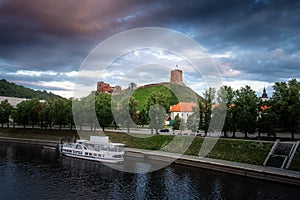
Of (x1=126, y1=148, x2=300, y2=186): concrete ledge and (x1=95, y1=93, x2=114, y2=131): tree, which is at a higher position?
(x1=95, y1=93, x2=114, y2=131): tree

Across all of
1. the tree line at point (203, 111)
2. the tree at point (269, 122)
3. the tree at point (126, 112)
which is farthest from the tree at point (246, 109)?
the tree at point (126, 112)

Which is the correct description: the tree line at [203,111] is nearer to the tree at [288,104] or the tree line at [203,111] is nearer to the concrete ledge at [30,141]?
the tree at [288,104]

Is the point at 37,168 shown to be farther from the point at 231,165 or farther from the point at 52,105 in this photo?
the point at 52,105

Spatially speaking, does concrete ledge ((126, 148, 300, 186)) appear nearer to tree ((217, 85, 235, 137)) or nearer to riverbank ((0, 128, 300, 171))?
riverbank ((0, 128, 300, 171))

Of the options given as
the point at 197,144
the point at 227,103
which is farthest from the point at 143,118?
the point at 227,103

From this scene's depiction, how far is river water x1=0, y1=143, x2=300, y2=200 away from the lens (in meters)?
32.8

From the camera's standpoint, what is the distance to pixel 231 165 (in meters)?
43.8

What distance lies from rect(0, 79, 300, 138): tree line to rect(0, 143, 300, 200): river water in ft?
59.8

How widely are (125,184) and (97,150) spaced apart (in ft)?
68.8

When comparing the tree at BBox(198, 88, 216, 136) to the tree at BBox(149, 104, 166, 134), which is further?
the tree at BBox(149, 104, 166, 134)

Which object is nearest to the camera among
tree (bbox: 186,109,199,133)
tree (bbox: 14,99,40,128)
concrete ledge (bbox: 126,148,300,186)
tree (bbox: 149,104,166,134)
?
concrete ledge (bbox: 126,148,300,186)

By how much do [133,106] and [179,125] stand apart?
1450cm

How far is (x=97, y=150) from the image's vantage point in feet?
189

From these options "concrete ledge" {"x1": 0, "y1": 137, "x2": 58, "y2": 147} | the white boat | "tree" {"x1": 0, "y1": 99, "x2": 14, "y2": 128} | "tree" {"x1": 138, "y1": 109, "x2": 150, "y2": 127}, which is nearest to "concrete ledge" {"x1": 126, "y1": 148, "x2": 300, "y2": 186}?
the white boat
